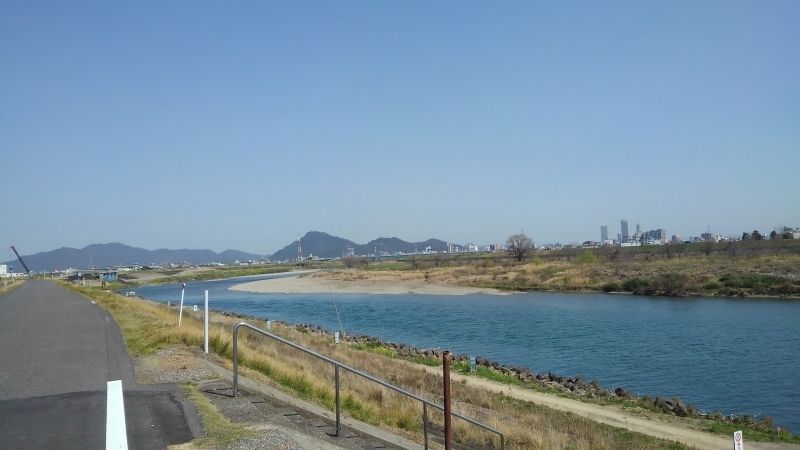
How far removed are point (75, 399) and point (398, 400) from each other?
6.71 m

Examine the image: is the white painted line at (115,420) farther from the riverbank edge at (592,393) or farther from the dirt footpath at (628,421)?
the riverbank edge at (592,393)

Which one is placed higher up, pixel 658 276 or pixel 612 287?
pixel 658 276

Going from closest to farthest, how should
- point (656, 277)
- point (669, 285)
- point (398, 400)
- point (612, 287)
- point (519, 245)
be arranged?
point (398, 400) < point (669, 285) < point (656, 277) < point (612, 287) < point (519, 245)

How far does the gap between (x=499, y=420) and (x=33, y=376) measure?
31.4ft

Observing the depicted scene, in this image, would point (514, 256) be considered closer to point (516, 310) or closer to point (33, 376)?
point (516, 310)

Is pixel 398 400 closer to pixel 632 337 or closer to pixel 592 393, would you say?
pixel 592 393

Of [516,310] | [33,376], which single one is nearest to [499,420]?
[33,376]

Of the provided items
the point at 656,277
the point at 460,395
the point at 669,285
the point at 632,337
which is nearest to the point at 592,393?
the point at 460,395

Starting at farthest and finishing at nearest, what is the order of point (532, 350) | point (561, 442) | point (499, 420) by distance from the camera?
point (532, 350), point (499, 420), point (561, 442)

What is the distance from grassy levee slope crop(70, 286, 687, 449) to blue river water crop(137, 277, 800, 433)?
6608 mm

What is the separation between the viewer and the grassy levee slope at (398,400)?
11.6 meters

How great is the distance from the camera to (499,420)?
14.6 meters

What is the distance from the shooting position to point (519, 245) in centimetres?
11244

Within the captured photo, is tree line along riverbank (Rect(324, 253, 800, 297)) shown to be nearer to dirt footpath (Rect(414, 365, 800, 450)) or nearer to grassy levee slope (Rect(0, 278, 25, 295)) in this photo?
dirt footpath (Rect(414, 365, 800, 450))
